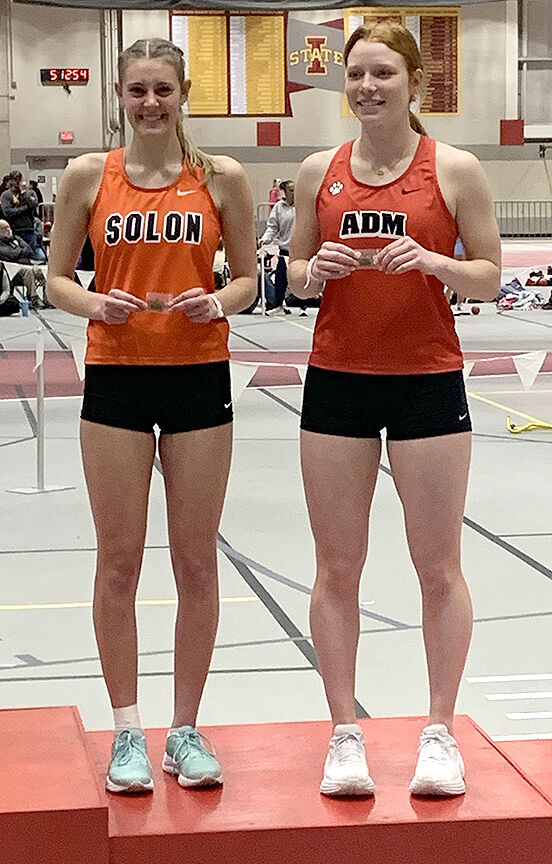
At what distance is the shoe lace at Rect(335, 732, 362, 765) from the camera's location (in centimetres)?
309

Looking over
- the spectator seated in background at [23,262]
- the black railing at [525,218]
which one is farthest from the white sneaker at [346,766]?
the black railing at [525,218]

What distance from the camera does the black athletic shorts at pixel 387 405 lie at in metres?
3.04

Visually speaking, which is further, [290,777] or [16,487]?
[16,487]

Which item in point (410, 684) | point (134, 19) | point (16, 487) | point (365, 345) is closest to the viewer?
point (365, 345)

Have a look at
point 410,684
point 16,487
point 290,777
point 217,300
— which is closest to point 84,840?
point 290,777

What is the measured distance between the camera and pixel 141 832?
9.39 ft

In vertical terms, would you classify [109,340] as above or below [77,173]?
below

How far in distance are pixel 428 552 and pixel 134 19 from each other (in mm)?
28031

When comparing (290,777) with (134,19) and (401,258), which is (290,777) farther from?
(134,19)

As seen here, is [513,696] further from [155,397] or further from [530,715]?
[155,397]

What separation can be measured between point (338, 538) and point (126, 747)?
66 cm

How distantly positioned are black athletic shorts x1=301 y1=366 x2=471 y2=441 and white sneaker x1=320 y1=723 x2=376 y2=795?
66cm

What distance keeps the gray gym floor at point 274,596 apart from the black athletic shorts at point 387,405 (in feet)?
4.57

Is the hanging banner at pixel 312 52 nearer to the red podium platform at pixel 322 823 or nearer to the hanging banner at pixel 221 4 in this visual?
the hanging banner at pixel 221 4
